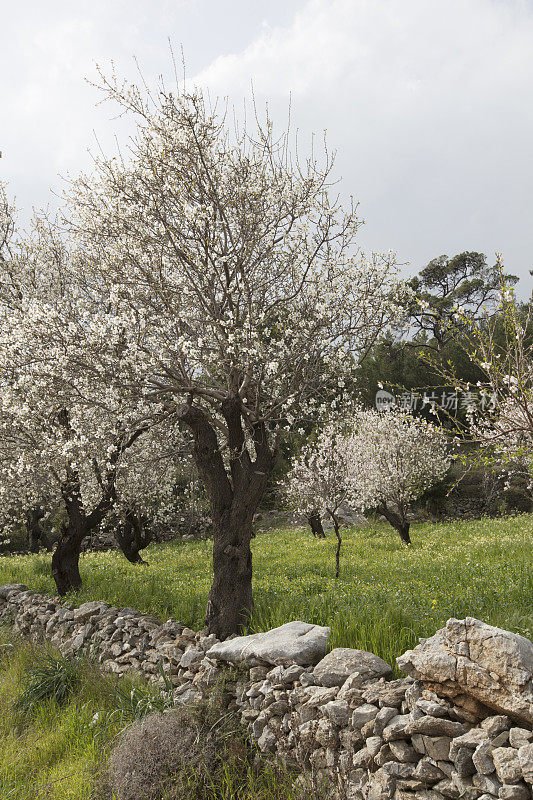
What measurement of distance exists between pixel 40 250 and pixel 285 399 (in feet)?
28.8

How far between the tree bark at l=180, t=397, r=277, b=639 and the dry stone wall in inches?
39.9

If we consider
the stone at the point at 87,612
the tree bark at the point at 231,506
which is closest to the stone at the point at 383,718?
the tree bark at the point at 231,506

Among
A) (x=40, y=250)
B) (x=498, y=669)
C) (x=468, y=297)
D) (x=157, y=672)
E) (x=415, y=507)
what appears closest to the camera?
(x=498, y=669)

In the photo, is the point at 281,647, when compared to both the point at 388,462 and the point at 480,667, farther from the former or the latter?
the point at 388,462

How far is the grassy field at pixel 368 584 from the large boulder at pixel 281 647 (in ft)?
0.93

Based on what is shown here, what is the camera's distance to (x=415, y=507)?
2778 cm

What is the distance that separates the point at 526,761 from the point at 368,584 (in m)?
6.96

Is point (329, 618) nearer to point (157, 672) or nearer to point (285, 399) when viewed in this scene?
point (157, 672)

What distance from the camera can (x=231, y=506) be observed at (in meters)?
8.41

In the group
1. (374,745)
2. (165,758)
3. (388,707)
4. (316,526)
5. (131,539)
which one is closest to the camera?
(374,745)

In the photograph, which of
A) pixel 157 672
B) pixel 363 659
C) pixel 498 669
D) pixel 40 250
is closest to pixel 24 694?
pixel 157 672

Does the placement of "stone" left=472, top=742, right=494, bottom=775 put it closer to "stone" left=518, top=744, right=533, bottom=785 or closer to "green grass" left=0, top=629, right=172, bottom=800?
"stone" left=518, top=744, right=533, bottom=785

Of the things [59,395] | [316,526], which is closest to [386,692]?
[59,395]

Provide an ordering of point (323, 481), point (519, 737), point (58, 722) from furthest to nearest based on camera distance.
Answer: point (323, 481), point (58, 722), point (519, 737)
